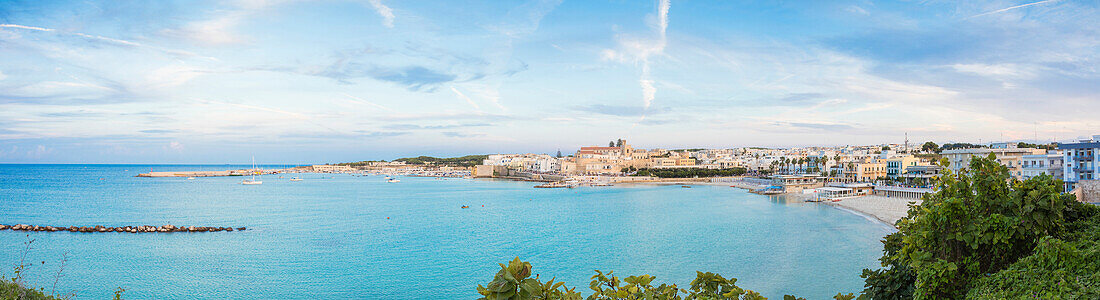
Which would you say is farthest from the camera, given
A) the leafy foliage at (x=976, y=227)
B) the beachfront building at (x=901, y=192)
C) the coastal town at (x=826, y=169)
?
the beachfront building at (x=901, y=192)

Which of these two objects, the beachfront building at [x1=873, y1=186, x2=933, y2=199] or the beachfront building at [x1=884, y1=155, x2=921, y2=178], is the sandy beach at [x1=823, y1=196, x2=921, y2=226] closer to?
the beachfront building at [x1=873, y1=186, x2=933, y2=199]

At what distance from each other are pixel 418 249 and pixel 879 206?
26.3m

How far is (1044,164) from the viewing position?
29.8m

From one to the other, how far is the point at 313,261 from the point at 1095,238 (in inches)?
719

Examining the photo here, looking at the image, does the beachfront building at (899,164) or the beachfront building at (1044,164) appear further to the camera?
the beachfront building at (899,164)

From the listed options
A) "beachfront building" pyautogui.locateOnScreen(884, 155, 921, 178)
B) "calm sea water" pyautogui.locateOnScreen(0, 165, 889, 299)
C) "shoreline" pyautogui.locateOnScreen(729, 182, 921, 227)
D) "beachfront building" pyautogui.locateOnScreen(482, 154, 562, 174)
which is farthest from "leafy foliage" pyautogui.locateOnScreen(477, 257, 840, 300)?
"beachfront building" pyautogui.locateOnScreen(482, 154, 562, 174)

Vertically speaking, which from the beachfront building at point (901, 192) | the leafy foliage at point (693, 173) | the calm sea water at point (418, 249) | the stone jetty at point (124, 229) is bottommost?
the calm sea water at point (418, 249)

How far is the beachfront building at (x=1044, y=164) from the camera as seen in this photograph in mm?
28812

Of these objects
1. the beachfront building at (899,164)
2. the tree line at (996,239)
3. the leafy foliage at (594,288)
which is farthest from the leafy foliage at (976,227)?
the beachfront building at (899,164)

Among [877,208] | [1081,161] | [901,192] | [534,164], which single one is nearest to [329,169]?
[534,164]

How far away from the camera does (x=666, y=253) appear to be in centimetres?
1909

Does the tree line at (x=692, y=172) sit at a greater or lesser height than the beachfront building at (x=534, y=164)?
lesser

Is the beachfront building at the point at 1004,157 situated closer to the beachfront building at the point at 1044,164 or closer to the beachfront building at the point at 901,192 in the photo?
the beachfront building at the point at 901,192

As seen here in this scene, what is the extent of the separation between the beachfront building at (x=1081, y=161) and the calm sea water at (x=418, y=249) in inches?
334
